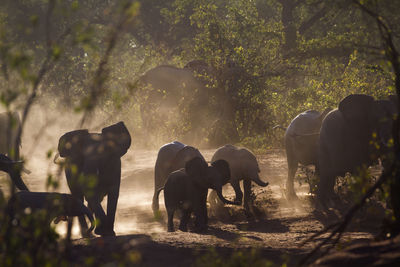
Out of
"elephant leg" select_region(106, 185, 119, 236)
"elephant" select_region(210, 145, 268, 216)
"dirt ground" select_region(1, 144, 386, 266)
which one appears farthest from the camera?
"elephant" select_region(210, 145, 268, 216)

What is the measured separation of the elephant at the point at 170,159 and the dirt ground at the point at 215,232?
1.83 feet

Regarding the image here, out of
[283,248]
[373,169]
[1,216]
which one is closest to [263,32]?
[373,169]

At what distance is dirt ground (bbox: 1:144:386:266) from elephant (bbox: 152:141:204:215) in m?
0.56

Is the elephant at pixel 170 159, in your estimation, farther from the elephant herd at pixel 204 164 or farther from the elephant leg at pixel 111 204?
the elephant leg at pixel 111 204

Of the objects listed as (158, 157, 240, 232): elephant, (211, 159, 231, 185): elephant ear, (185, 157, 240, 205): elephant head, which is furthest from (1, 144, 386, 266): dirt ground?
(211, 159, 231, 185): elephant ear

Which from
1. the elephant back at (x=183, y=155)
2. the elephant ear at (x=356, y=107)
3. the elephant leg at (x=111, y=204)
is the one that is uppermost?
the elephant ear at (x=356, y=107)

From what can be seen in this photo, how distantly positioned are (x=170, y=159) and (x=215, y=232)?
2785 millimetres

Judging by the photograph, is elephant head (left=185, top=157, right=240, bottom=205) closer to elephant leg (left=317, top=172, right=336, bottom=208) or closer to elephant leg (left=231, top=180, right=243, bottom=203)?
elephant leg (left=231, top=180, right=243, bottom=203)

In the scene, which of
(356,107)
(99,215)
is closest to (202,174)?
(99,215)

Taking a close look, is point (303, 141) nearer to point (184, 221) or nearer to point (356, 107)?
point (356, 107)

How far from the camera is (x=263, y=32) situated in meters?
20.3

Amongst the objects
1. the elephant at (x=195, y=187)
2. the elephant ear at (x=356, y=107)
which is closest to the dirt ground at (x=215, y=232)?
the elephant at (x=195, y=187)

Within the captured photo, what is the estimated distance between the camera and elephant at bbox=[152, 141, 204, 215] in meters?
9.84

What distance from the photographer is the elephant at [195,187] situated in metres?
8.04
